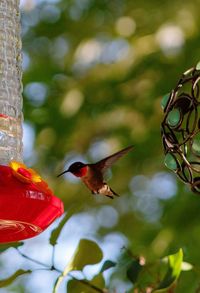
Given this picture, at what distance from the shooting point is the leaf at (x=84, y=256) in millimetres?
2500

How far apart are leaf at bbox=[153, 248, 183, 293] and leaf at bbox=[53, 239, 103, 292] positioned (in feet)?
0.59

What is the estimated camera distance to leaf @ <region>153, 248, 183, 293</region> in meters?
2.36

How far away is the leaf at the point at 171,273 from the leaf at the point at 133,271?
0.08 metres

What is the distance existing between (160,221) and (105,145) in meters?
0.44

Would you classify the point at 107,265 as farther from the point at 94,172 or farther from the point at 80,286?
the point at 94,172

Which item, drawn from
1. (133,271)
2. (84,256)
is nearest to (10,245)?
(84,256)

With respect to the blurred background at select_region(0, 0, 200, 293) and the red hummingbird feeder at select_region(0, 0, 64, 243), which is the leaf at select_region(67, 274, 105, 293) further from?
the blurred background at select_region(0, 0, 200, 293)

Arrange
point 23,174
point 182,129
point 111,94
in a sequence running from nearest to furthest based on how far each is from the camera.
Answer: point 182,129 < point 23,174 < point 111,94

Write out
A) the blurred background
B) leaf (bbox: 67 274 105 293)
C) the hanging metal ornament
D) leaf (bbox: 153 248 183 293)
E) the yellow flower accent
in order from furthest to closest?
1. the blurred background
2. leaf (bbox: 67 274 105 293)
3. leaf (bbox: 153 248 183 293)
4. the yellow flower accent
5. the hanging metal ornament

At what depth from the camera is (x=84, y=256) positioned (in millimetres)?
2520

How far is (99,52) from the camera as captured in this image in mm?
4562

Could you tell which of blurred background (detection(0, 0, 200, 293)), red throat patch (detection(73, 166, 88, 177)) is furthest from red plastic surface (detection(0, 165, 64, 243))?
blurred background (detection(0, 0, 200, 293))

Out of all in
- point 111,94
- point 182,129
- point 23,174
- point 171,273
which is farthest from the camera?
point 111,94

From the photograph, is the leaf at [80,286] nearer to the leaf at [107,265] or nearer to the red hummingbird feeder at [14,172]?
the leaf at [107,265]
